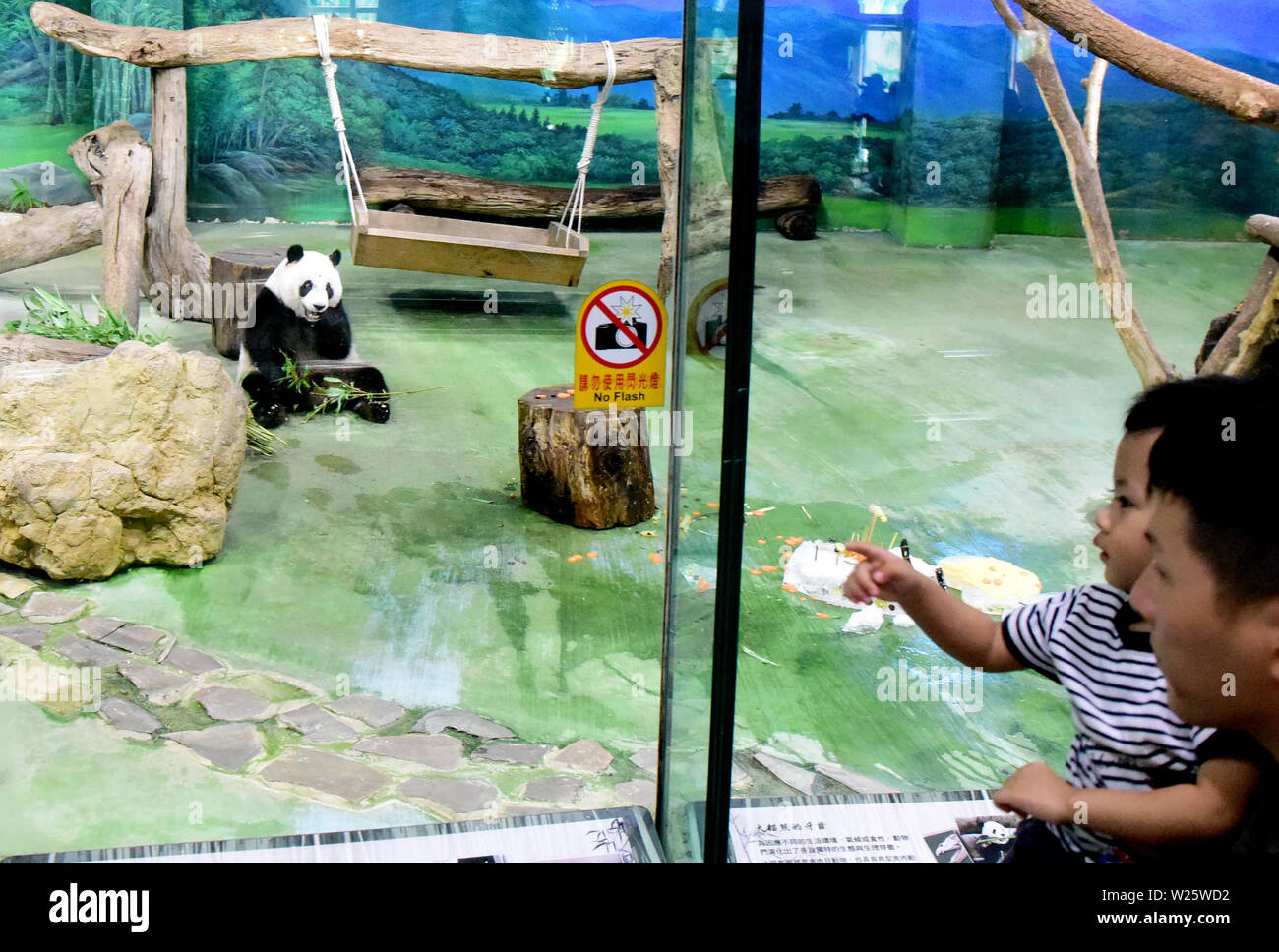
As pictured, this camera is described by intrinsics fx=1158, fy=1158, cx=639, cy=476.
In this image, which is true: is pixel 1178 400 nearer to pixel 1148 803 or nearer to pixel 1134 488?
pixel 1134 488

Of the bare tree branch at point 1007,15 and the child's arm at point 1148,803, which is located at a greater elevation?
the bare tree branch at point 1007,15

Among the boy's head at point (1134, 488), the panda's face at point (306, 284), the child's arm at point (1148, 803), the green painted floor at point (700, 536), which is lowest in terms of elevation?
the green painted floor at point (700, 536)

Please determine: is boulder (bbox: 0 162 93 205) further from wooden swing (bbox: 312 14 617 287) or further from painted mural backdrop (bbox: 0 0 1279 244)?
wooden swing (bbox: 312 14 617 287)

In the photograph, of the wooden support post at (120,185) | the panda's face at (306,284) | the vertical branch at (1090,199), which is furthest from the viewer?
the wooden support post at (120,185)

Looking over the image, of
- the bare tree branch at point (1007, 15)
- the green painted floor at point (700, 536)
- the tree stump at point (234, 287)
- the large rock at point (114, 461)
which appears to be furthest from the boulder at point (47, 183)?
the bare tree branch at point (1007, 15)

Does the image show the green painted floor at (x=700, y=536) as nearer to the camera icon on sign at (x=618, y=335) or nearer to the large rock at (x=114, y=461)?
the large rock at (x=114, y=461)

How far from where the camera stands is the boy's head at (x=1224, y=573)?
0.90m

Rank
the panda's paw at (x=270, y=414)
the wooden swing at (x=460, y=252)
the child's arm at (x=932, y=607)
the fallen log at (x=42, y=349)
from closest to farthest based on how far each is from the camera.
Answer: the child's arm at (x=932, y=607) → the fallen log at (x=42, y=349) → the wooden swing at (x=460, y=252) → the panda's paw at (x=270, y=414)

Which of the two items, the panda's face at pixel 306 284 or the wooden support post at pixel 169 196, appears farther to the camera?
the wooden support post at pixel 169 196

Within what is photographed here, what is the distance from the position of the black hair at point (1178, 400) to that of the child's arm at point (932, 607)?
0.83 ft

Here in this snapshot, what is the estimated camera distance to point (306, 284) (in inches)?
209

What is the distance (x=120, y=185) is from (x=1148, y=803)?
18.7 feet

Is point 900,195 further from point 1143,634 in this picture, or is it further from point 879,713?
point 1143,634
